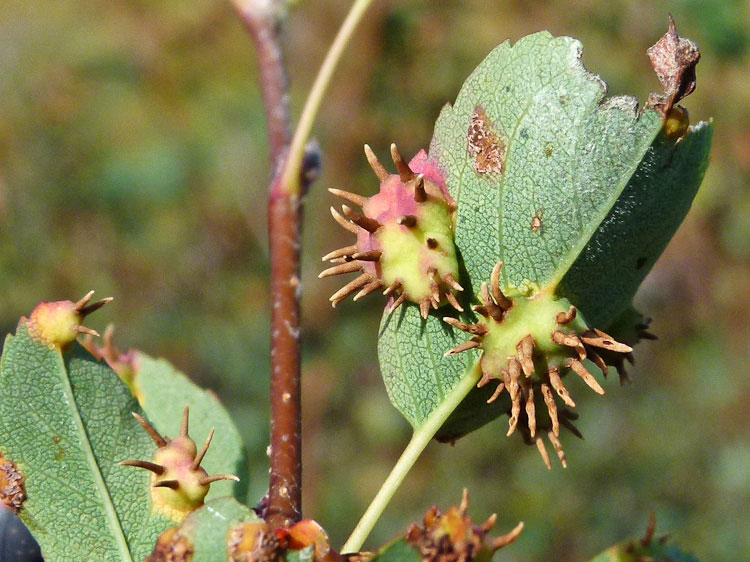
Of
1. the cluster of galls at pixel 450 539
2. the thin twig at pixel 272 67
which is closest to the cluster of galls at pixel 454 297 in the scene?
the cluster of galls at pixel 450 539

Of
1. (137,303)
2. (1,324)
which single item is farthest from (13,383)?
(137,303)

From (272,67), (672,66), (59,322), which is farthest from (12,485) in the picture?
(672,66)

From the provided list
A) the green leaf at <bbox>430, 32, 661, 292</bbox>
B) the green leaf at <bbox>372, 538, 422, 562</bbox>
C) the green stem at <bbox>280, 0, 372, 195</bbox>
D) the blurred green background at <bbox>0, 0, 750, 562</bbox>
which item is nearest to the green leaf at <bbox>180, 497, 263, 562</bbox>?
the green leaf at <bbox>372, 538, 422, 562</bbox>

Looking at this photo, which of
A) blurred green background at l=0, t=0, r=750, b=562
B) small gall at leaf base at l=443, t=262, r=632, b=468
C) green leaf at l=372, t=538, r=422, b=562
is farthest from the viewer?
blurred green background at l=0, t=0, r=750, b=562

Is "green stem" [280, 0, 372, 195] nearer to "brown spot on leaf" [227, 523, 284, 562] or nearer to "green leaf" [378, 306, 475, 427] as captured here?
"green leaf" [378, 306, 475, 427]

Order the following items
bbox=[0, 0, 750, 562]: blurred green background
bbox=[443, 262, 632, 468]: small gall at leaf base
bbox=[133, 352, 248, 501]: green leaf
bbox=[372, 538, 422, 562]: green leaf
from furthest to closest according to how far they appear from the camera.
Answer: bbox=[0, 0, 750, 562]: blurred green background, bbox=[133, 352, 248, 501]: green leaf, bbox=[443, 262, 632, 468]: small gall at leaf base, bbox=[372, 538, 422, 562]: green leaf

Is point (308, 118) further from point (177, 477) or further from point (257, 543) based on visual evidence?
point (257, 543)
